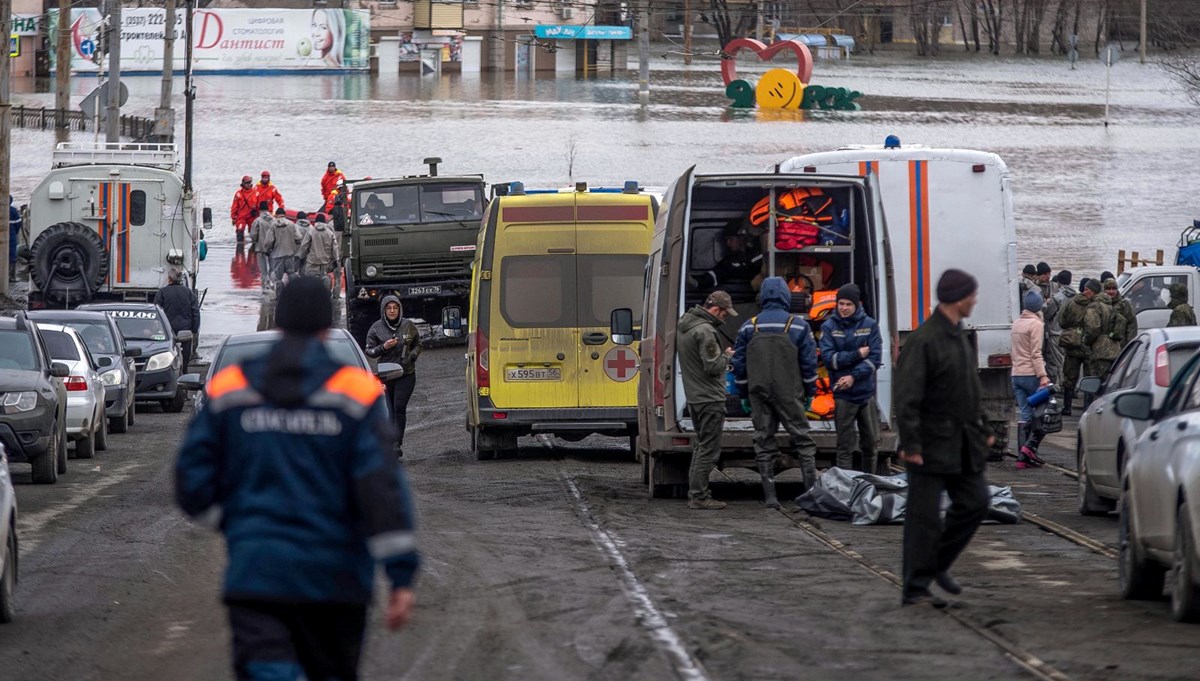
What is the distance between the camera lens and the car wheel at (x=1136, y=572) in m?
9.27

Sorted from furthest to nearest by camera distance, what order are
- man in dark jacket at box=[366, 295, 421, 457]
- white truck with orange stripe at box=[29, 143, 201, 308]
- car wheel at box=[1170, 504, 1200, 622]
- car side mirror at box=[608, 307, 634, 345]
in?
white truck with orange stripe at box=[29, 143, 201, 308], man in dark jacket at box=[366, 295, 421, 457], car side mirror at box=[608, 307, 634, 345], car wheel at box=[1170, 504, 1200, 622]

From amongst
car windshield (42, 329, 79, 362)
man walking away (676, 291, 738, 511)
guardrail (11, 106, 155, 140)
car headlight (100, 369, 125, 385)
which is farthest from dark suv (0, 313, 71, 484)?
guardrail (11, 106, 155, 140)

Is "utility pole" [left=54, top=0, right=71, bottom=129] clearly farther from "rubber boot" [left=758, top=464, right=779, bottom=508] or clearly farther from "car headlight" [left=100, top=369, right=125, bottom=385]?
"rubber boot" [left=758, top=464, right=779, bottom=508]

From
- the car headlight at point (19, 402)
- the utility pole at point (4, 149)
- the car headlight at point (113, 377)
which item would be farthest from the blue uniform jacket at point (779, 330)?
the utility pole at point (4, 149)

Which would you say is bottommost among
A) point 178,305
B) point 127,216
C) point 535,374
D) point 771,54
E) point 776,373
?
point 535,374

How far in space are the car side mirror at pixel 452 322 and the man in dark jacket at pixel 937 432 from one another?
13245 millimetres

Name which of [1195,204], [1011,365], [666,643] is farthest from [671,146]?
Result: [666,643]

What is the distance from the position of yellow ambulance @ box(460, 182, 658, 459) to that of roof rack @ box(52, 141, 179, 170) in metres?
16.3

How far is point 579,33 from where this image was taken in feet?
341

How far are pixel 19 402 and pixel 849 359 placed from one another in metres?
7.64

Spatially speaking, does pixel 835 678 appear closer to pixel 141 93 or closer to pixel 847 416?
pixel 847 416

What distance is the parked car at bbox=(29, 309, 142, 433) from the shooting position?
73.4 ft

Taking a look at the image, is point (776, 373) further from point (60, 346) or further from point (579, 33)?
point (579, 33)

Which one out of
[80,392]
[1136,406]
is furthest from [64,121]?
[1136,406]
